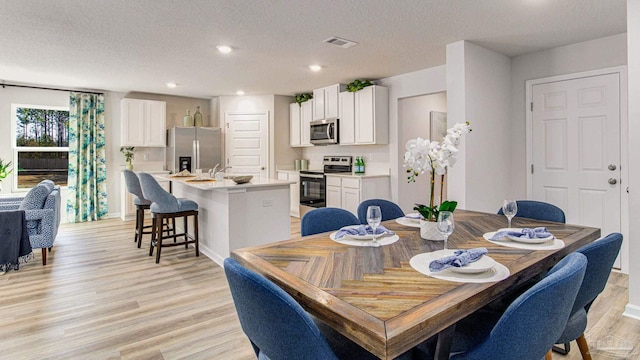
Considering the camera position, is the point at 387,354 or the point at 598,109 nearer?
the point at 387,354

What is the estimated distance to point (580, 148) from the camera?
3822 millimetres

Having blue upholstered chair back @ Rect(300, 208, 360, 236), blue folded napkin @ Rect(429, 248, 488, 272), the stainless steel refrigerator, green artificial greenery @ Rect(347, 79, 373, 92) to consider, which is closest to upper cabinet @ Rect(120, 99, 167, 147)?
the stainless steel refrigerator

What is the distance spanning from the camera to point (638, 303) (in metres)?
2.60

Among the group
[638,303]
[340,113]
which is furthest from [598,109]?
[340,113]

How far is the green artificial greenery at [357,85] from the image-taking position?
5.48m

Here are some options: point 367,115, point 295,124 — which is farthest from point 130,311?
point 295,124

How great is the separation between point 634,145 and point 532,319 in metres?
2.30

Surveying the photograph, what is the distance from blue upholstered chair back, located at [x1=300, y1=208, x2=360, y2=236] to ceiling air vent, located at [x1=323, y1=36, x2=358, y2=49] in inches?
80.9

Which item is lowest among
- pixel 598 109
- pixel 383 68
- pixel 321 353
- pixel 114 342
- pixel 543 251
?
pixel 114 342

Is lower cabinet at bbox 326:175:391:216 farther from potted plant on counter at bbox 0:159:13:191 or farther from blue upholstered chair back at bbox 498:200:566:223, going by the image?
potted plant on counter at bbox 0:159:13:191

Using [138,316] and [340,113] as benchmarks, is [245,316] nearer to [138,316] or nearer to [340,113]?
[138,316]

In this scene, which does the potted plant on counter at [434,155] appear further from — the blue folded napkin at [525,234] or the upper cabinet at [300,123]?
the upper cabinet at [300,123]

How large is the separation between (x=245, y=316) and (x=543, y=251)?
132 centimetres

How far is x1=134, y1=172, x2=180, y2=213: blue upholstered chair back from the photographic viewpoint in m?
3.75
